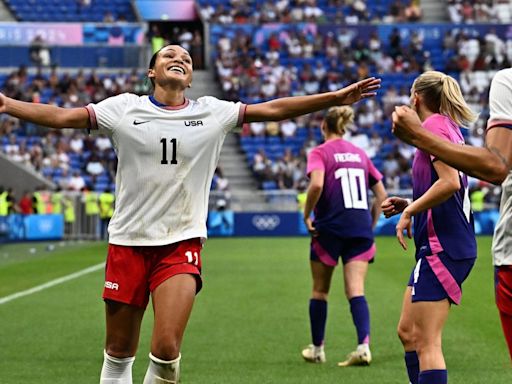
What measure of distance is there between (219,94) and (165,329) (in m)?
36.7

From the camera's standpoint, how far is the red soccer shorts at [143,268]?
20.1ft

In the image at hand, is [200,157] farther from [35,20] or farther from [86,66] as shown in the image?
[35,20]

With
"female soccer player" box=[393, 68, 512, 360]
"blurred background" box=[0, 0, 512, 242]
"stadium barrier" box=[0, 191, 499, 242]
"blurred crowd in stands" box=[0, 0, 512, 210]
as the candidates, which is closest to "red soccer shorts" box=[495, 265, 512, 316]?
"female soccer player" box=[393, 68, 512, 360]

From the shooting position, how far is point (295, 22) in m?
44.2

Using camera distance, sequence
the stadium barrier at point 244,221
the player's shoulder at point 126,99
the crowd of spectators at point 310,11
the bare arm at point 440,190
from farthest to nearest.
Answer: the crowd of spectators at point 310,11 < the stadium barrier at point 244,221 < the player's shoulder at point 126,99 < the bare arm at point 440,190

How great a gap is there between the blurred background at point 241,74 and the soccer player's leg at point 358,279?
70.9 ft

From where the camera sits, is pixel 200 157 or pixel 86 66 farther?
pixel 86 66

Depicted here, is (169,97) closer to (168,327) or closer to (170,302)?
(170,302)

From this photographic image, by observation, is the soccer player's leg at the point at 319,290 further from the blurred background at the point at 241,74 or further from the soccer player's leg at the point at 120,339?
the blurred background at the point at 241,74

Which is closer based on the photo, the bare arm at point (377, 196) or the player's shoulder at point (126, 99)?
the player's shoulder at point (126, 99)

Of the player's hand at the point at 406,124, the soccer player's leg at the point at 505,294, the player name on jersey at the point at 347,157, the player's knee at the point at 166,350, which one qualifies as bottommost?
the player's knee at the point at 166,350

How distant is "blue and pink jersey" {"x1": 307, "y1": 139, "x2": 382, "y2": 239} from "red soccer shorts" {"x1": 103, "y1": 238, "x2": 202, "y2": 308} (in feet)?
11.8

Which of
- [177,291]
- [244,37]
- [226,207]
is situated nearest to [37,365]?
[177,291]

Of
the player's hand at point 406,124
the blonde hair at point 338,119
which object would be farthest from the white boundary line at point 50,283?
the player's hand at point 406,124
